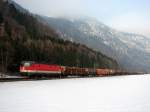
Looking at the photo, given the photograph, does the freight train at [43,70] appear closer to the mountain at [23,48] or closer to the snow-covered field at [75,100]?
the mountain at [23,48]

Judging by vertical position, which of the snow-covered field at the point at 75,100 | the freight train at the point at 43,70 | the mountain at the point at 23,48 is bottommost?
the snow-covered field at the point at 75,100

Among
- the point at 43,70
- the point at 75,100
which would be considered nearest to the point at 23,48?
the point at 43,70

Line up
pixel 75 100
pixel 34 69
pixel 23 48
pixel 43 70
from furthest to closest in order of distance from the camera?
pixel 23 48
pixel 43 70
pixel 34 69
pixel 75 100

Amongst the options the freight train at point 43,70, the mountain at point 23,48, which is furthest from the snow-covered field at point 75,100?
the mountain at point 23,48

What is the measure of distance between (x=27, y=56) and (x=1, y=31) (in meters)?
19.2

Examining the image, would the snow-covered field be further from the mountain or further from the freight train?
the mountain

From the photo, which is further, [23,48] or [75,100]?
[23,48]

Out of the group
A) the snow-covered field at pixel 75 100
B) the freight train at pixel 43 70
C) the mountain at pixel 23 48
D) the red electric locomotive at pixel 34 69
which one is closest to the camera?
the snow-covered field at pixel 75 100

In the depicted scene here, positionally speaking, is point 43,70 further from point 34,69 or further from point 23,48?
point 23,48

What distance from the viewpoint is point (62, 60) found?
464 ft

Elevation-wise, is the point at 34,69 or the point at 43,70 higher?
the point at 34,69

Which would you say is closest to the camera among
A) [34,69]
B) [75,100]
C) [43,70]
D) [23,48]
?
[75,100]

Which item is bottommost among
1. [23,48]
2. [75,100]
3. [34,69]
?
[75,100]

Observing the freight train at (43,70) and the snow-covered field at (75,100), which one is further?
the freight train at (43,70)
